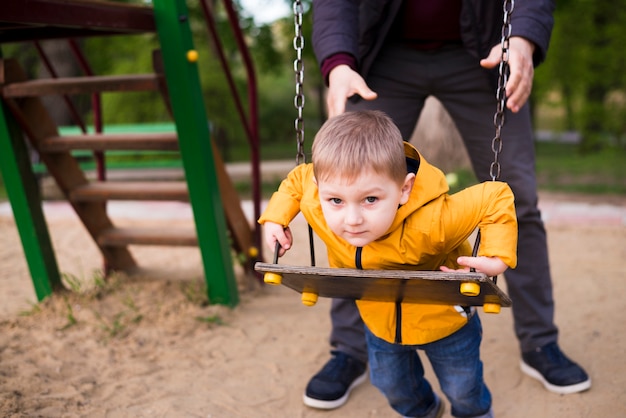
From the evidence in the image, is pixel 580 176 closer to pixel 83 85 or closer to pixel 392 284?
pixel 83 85

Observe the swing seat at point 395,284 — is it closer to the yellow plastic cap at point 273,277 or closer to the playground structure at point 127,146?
the yellow plastic cap at point 273,277

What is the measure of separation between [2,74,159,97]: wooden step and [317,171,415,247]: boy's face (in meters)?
1.67

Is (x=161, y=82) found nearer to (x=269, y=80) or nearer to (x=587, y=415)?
(x=587, y=415)

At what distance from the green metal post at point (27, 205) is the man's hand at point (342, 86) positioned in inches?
74.8

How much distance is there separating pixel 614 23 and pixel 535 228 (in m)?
11.2

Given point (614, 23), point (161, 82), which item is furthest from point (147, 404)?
point (614, 23)

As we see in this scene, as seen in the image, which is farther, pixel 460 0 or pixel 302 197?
pixel 460 0

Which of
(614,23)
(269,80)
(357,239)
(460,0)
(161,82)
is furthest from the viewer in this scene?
(269,80)

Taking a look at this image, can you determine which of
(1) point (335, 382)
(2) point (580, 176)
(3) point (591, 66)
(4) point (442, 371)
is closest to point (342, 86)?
(4) point (442, 371)

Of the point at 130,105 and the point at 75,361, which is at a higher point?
the point at 75,361

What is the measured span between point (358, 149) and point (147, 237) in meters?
2.24

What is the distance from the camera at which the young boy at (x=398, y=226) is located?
1.57m

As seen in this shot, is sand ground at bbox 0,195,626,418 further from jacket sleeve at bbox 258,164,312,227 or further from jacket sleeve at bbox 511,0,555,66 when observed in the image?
jacket sleeve at bbox 511,0,555,66

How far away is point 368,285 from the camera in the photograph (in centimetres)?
164
